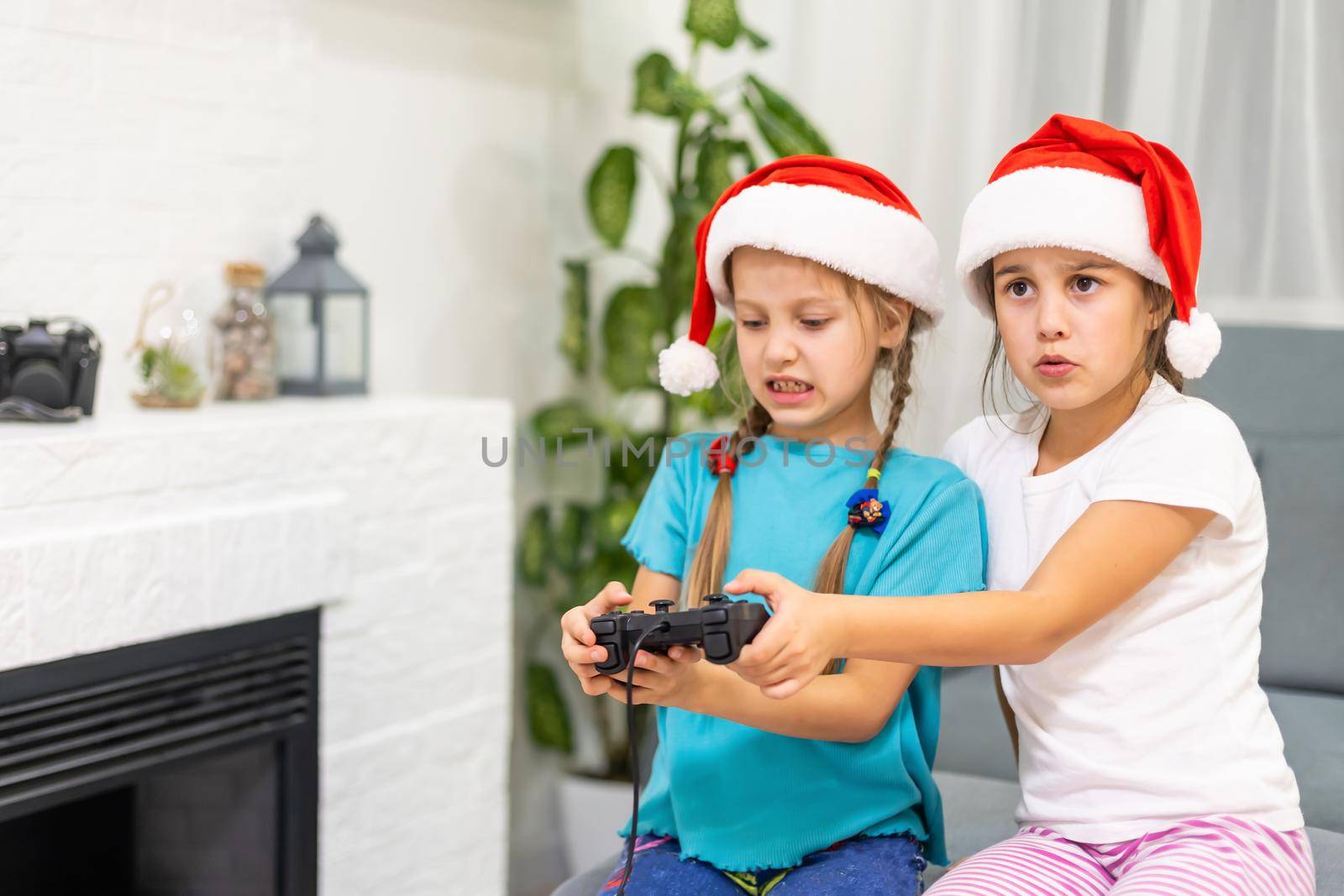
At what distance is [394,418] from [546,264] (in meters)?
0.83

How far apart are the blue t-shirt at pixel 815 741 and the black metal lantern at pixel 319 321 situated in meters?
0.96

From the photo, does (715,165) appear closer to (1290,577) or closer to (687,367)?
(687,367)

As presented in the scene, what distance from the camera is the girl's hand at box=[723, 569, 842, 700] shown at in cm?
84

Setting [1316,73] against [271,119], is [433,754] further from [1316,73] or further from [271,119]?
[1316,73]

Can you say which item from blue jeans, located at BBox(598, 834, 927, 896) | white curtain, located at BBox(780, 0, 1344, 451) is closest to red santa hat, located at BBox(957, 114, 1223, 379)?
blue jeans, located at BBox(598, 834, 927, 896)

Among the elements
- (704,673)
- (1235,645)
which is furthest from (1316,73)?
(704,673)

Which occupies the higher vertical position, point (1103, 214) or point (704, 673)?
point (1103, 214)

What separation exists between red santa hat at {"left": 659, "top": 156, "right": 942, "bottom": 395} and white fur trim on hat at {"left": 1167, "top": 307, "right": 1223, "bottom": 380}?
0.83 ft

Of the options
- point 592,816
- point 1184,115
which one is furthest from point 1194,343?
point 592,816

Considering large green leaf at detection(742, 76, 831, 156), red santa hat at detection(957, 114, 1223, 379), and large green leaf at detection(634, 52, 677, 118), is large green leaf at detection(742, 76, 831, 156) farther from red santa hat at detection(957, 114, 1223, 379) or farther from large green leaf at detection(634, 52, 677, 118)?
red santa hat at detection(957, 114, 1223, 379)

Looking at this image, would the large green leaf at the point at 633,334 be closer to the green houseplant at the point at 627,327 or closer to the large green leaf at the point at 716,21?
the green houseplant at the point at 627,327

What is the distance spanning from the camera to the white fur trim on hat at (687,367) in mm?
1252

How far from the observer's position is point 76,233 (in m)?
1.75

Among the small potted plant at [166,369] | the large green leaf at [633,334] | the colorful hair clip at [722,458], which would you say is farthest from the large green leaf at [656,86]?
the colorful hair clip at [722,458]
